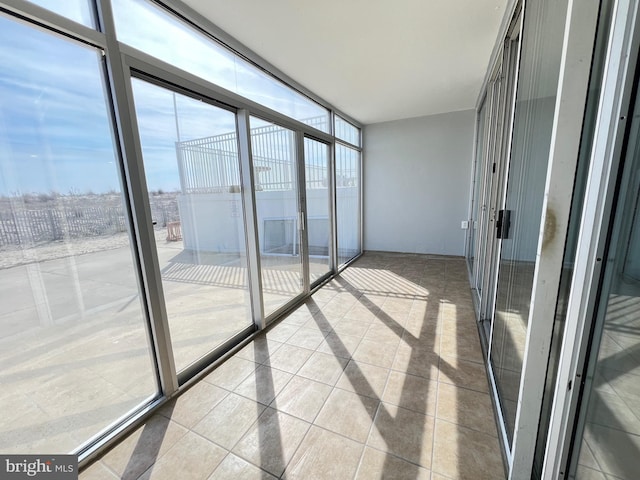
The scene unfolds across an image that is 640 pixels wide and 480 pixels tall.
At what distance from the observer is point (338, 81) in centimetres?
311

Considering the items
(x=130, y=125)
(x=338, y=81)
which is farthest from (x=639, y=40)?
(x=338, y=81)

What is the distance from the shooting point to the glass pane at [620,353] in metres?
0.61

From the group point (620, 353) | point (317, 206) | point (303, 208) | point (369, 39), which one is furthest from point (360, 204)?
point (620, 353)

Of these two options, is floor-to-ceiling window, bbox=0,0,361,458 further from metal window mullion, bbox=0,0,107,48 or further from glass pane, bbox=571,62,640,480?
glass pane, bbox=571,62,640,480

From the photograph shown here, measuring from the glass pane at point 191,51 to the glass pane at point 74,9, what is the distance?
13cm

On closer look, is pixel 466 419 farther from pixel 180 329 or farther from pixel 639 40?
pixel 180 329

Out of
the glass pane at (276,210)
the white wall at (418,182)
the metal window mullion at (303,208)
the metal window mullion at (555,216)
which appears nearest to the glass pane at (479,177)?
the white wall at (418,182)

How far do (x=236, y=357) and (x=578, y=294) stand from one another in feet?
7.29

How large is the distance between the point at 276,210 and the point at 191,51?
1509mm

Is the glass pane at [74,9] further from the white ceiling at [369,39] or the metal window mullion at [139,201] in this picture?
the white ceiling at [369,39]

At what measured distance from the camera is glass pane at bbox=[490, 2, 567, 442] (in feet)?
3.53

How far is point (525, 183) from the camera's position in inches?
52.0

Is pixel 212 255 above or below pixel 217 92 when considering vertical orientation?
below

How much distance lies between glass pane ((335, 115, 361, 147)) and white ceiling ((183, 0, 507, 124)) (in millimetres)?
759
